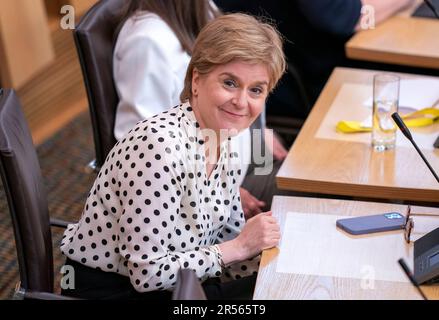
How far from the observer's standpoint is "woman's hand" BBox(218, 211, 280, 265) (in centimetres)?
160

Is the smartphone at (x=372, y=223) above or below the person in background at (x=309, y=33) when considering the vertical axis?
above

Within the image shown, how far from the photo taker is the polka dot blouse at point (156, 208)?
158 cm

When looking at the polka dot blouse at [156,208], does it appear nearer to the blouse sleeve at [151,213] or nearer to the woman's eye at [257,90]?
the blouse sleeve at [151,213]

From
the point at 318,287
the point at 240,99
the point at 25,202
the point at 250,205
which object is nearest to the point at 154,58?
the point at 250,205

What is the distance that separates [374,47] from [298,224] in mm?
1068

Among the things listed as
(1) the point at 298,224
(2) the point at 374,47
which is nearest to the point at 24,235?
(1) the point at 298,224

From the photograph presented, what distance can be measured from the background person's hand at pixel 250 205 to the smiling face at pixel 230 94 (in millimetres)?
458

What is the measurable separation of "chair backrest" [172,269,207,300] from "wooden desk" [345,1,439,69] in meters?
1.48

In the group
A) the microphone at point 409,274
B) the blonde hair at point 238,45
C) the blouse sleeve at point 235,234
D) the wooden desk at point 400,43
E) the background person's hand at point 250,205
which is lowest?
the background person's hand at point 250,205

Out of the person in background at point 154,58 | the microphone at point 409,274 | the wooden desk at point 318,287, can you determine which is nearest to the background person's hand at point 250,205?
the person in background at point 154,58

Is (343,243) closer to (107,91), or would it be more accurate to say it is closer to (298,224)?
(298,224)

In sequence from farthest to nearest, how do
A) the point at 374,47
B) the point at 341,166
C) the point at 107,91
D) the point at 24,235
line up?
the point at 374,47, the point at 107,91, the point at 341,166, the point at 24,235

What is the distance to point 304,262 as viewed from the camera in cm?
153

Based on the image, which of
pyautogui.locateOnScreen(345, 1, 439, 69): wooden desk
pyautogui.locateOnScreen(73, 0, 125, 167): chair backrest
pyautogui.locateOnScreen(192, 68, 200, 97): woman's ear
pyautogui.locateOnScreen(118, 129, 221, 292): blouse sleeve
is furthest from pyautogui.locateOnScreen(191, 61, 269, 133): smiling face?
pyautogui.locateOnScreen(345, 1, 439, 69): wooden desk
